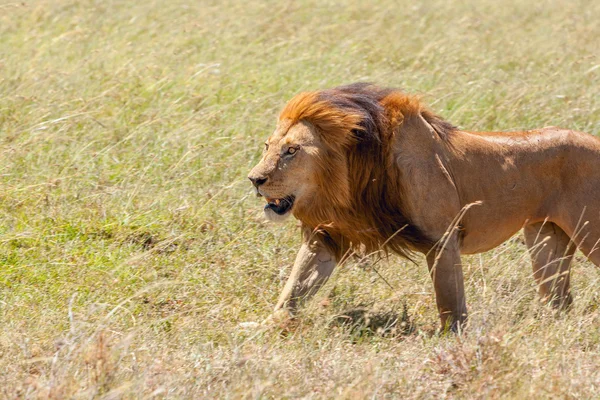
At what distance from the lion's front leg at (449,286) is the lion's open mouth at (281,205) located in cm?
71

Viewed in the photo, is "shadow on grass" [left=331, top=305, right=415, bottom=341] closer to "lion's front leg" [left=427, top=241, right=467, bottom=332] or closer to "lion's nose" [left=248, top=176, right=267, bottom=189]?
"lion's front leg" [left=427, top=241, right=467, bottom=332]

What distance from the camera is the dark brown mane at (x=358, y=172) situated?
191 inches

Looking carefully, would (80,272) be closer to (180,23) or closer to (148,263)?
(148,263)

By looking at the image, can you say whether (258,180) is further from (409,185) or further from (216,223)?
(216,223)

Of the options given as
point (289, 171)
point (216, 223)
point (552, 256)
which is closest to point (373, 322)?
point (289, 171)

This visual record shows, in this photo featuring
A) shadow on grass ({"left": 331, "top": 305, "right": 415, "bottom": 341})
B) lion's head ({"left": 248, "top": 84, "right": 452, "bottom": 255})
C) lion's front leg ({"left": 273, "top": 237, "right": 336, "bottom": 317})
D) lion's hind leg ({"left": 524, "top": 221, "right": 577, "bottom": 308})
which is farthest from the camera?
lion's hind leg ({"left": 524, "top": 221, "right": 577, "bottom": 308})

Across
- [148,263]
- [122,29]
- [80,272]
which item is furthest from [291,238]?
[122,29]

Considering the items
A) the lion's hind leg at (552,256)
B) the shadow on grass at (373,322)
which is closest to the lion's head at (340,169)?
the shadow on grass at (373,322)

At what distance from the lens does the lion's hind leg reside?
551 cm

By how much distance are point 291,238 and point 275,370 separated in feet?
6.92

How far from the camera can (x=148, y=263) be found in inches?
221

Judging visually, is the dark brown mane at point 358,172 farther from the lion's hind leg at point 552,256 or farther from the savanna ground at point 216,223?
the lion's hind leg at point 552,256

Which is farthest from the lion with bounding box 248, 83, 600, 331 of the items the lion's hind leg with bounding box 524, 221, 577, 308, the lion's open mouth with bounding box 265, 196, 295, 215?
the lion's hind leg with bounding box 524, 221, 577, 308

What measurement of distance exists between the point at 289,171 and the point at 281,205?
16cm
